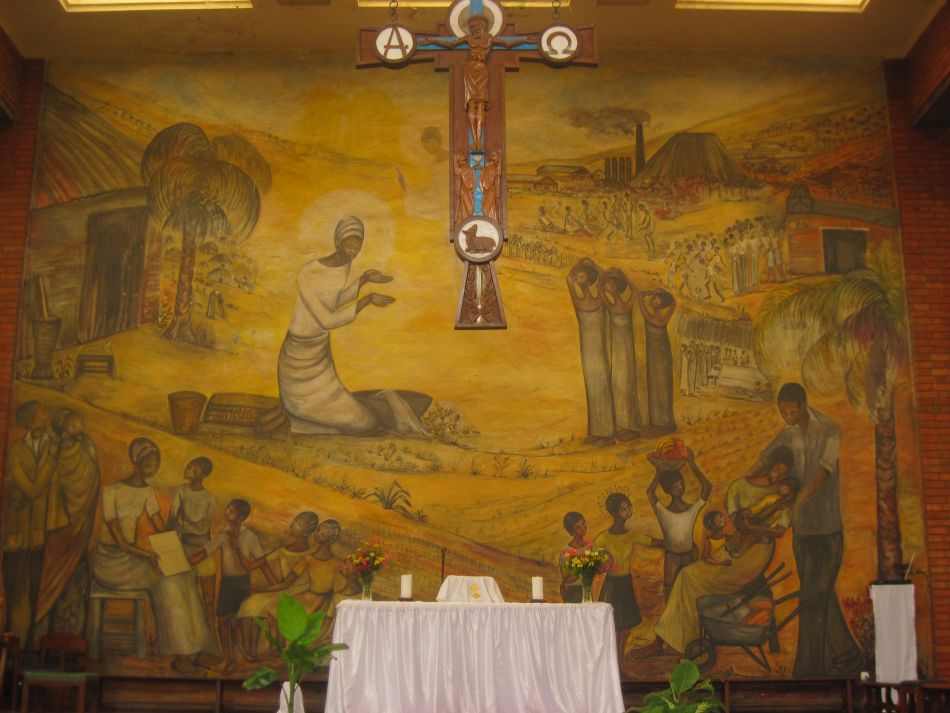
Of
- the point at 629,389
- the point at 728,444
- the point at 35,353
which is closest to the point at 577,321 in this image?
the point at 629,389

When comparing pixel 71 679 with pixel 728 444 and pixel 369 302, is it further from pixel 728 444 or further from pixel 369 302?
pixel 728 444

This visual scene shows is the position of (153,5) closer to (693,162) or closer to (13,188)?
(13,188)

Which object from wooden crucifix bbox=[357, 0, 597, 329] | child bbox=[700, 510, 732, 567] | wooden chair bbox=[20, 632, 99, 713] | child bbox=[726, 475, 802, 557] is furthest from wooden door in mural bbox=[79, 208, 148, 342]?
child bbox=[726, 475, 802, 557]

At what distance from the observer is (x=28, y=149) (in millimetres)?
11438

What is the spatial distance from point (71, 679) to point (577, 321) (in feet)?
18.5

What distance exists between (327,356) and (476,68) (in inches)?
146

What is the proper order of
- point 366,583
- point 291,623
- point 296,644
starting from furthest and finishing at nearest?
1. point 366,583
2. point 291,623
3. point 296,644

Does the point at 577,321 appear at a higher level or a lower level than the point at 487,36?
lower

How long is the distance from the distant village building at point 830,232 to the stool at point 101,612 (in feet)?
23.4

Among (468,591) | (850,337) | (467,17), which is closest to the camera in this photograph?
(467,17)

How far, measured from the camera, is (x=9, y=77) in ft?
37.0

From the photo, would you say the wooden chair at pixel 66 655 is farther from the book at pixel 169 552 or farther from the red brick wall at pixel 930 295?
the red brick wall at pixel 930 295

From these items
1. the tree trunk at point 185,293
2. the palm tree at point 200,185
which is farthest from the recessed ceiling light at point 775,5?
the tree trunk at point 185,293

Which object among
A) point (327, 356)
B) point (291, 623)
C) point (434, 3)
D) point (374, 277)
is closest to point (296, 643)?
point (291, 623)
